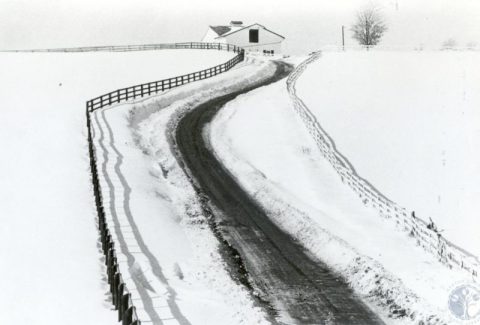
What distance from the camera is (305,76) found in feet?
184

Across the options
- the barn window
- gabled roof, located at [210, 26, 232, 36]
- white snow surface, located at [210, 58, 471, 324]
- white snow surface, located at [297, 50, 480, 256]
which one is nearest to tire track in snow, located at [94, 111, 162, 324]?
white snow surface, located at [210, 58, 471, 324]

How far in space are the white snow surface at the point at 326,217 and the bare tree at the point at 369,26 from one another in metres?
88.3

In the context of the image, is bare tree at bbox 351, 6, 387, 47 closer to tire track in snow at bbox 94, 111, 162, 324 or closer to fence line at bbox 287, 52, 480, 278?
fence line at bbox 287, 52, 480, 278

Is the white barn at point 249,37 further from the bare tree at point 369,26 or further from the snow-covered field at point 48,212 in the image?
the snow-covered field at point 48,212

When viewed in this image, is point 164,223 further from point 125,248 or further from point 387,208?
point 387,208

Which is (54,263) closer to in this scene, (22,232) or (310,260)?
(22,232)

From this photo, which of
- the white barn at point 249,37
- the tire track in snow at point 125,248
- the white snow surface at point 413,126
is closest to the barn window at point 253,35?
the white barn at point 249,37

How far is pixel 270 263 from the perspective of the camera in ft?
58.0

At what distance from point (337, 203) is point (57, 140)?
49.9 ft

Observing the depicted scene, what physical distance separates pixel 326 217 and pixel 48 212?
9697 mm

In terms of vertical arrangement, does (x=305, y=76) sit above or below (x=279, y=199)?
above

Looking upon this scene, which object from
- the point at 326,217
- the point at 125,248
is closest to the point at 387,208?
the point at 326,217

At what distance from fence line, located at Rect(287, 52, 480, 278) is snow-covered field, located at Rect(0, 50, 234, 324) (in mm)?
10040

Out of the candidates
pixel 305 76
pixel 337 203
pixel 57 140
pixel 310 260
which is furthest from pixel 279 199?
pixel 305 76
